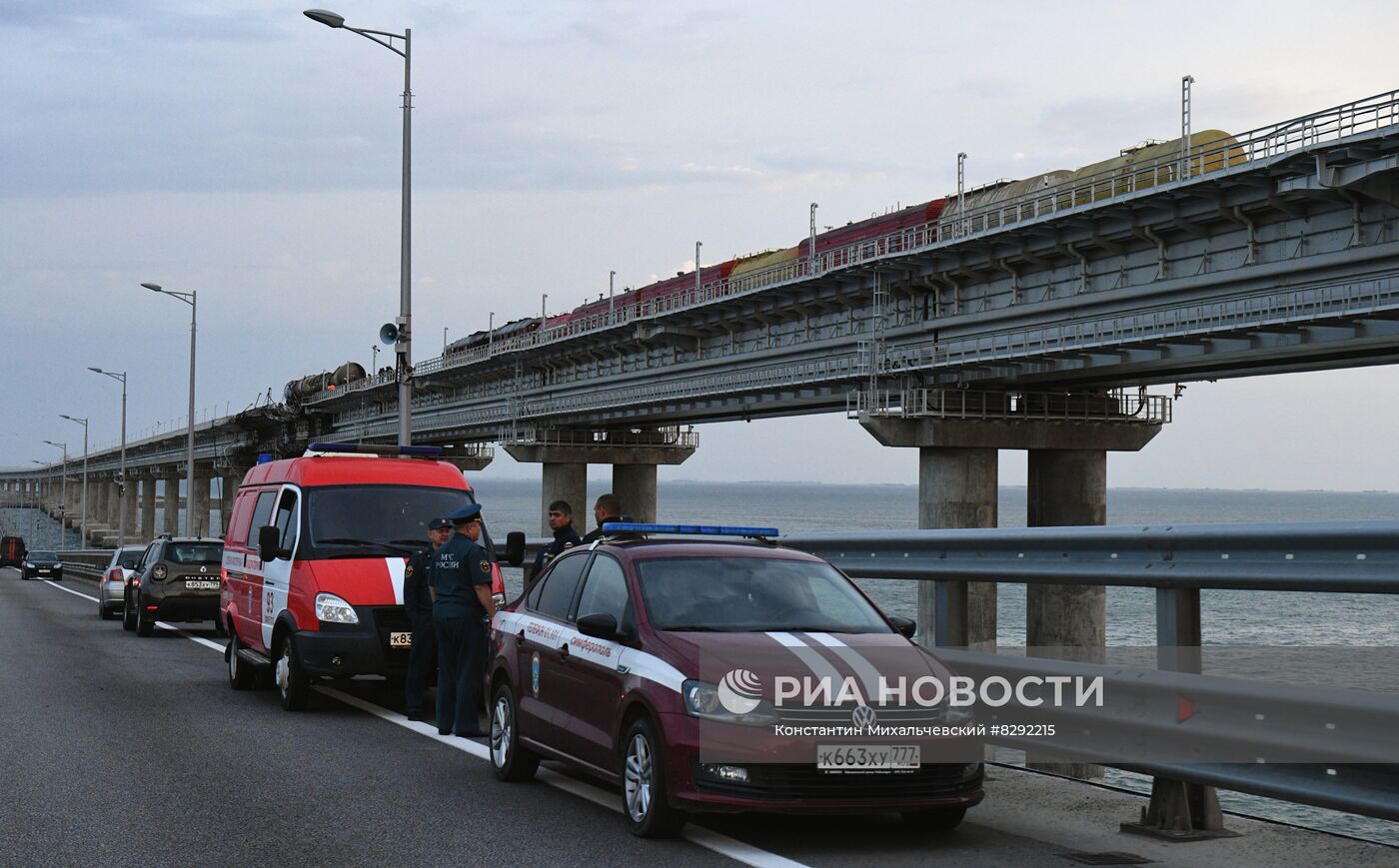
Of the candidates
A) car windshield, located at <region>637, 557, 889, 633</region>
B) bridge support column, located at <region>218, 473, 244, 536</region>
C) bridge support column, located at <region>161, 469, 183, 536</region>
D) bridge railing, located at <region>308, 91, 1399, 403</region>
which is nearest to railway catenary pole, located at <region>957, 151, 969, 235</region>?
bridge railing, located at <region>308, 91, 1399, 403</region>

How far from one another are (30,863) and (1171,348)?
2946 centimetres

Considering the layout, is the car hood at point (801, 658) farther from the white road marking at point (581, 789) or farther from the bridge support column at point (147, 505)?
the bridge support column at point (147, 505)

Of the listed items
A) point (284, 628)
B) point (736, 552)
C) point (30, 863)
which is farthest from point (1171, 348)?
point (30, 863)

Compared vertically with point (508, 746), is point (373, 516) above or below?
above

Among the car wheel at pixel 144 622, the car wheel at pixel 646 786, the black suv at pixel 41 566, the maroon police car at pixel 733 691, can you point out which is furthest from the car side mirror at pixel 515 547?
the black suv at pixel 41 566

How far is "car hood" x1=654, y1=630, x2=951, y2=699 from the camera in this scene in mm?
7277

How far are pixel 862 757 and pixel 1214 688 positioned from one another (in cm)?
162

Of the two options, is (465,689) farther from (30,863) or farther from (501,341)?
(501,341)

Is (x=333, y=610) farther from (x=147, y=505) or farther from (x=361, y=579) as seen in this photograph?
(x=147, y=505)

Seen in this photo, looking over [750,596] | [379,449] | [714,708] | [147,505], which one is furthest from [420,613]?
[147,505]

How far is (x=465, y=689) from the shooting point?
11.4 m

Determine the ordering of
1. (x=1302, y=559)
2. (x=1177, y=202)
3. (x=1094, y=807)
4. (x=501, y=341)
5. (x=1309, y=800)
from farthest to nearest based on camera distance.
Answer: (x=501, y=341) < (x=1177, y=202) < (x=1094, y=807) < (x=1302, y=559) < (x=1309, y=800)

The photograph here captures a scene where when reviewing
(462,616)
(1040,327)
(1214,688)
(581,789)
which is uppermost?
(1040,327)

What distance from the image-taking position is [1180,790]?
7.20 meters
